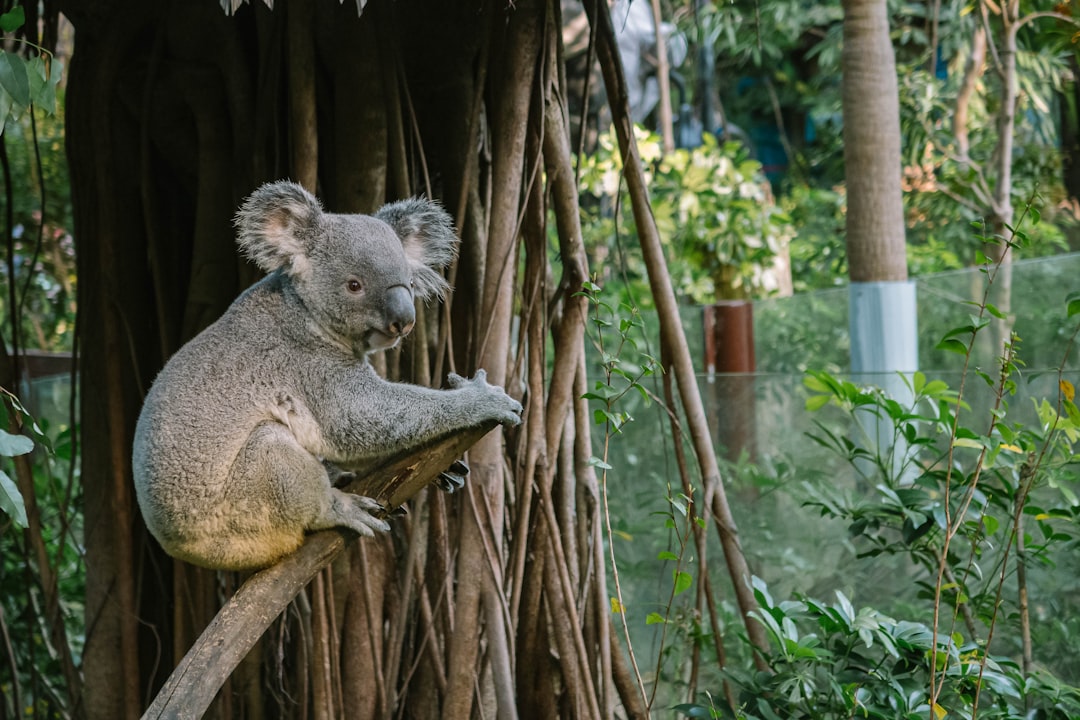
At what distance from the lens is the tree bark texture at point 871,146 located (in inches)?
157

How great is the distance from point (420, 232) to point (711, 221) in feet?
15.1

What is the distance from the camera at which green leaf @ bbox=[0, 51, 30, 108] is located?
5.48 feet

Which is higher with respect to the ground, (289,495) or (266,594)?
(289,495)

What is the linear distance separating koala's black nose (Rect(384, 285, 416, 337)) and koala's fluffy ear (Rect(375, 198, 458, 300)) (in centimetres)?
22

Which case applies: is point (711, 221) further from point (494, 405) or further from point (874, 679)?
point (494, 405)

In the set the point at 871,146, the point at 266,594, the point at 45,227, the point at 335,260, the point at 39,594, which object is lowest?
the point at 39,594

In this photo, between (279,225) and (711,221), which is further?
(711,221)

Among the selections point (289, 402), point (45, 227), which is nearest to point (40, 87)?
point (289, 402)

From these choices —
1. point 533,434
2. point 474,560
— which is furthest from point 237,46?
point 474,560

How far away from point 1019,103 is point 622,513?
597 centimetres

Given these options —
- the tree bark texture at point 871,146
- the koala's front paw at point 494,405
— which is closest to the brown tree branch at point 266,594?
the koala's front paw at point 494,405

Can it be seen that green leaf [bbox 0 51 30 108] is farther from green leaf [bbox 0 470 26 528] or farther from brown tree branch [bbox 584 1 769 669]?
brown tree branch [bbox 584 1 769 669]

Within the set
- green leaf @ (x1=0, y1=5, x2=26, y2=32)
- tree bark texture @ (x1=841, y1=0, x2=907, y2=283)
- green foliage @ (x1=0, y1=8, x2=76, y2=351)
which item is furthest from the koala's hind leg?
green foliage @ (x1=0, y1=8, x2=76, y2=351)

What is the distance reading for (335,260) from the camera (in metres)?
2.00
